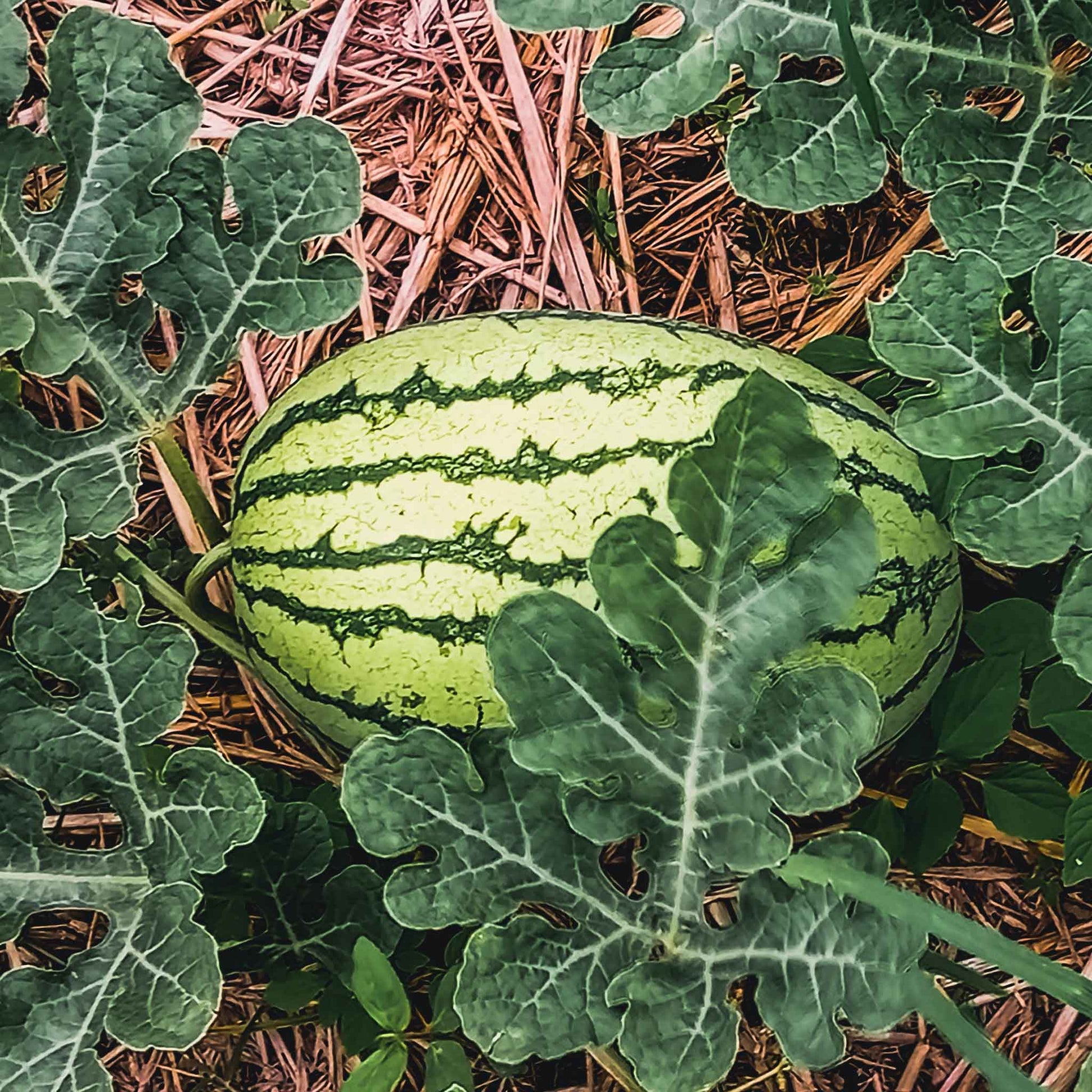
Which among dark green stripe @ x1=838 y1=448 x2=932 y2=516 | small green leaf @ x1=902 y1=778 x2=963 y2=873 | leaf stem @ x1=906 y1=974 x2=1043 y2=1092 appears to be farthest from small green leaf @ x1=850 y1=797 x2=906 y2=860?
leaf stem @ x1=906 y1=974 x2=1043 y2=1092

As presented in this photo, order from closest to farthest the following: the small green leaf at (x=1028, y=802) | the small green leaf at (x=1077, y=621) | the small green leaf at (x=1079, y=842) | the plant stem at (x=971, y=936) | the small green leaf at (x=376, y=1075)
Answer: the plant stem at (x=971, y=936), the small green leaf at (x=1077, y=621), the small green leaf at (x=376, y=1075), the small green leaf at (x=1079, y=842), the small green leaf at (x=1028, y=802)

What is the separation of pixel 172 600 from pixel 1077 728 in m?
0.98

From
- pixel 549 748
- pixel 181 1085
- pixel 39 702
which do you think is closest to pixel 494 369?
pixel 549 748

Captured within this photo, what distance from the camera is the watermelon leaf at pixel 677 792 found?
978 millimetres

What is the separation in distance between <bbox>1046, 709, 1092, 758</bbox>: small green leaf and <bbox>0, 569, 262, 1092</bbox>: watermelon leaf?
0.79m

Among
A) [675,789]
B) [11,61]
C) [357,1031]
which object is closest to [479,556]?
[675,789]

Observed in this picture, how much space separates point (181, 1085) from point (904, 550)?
40.9 inches

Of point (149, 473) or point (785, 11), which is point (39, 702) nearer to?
point (149, 473)

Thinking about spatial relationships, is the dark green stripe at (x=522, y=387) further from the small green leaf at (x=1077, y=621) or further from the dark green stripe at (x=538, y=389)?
the small green leaf at (x=1077, y=621)

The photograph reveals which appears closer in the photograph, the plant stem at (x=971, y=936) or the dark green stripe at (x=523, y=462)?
the plant stem at (x=971, y=936)

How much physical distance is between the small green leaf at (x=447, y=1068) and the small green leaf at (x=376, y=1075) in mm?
44

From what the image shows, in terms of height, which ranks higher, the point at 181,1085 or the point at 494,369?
the point at 494,369

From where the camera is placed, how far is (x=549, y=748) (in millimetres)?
1013

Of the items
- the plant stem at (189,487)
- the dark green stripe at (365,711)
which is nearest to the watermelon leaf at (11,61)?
the plant stem at (189,487)
